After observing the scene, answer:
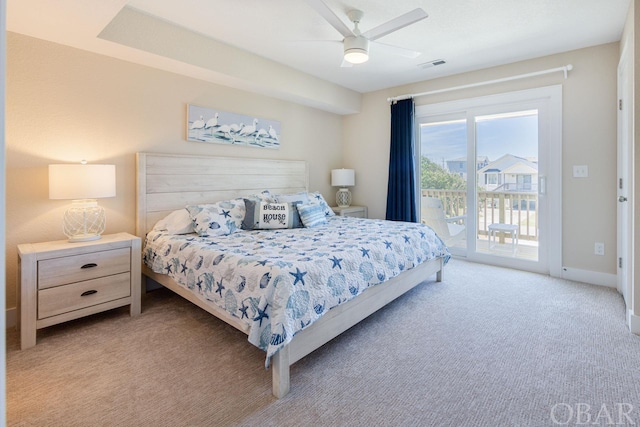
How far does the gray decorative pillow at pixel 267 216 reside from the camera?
130 inches

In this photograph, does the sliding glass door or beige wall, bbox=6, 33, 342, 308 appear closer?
beige wall, bbox=6, 33, 342, 308

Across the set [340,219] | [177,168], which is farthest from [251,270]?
[340,219]

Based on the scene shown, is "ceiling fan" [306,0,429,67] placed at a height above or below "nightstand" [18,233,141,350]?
above

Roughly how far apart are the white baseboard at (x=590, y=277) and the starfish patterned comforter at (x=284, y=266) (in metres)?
1.47

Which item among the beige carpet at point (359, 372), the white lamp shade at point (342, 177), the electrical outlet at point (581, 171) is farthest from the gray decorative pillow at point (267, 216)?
the electrical outlet at point (581, 171)

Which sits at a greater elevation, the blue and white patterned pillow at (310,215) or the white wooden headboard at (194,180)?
the white wooden headboard at (194,180)

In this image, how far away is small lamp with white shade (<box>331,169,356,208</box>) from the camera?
193 inches

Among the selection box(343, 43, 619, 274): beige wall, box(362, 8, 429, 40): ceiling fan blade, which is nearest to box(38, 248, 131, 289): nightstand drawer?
box(362, 8, 429, 40): ceiling fan blade

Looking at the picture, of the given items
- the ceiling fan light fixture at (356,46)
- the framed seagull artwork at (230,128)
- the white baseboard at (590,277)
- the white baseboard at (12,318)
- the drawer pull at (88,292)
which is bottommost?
the white baseboard at (12,318)

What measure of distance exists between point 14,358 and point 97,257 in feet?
2.42

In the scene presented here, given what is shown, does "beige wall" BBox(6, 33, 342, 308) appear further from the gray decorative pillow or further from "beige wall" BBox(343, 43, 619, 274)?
"beige wall" BBox(343, 43, 619, 274)

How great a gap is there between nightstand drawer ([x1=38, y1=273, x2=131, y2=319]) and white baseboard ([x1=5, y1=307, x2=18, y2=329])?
0.50m

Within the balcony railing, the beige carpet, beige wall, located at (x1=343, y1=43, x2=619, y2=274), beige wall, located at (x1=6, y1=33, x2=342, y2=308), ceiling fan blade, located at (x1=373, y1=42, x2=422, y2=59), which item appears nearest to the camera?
the beige carpet

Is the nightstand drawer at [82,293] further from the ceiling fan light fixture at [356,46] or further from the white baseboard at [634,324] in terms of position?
the white baseboard at [634,324]
